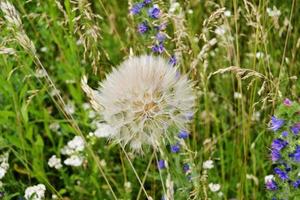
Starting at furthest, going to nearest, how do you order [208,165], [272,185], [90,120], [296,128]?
[90,120] → [208,165] → [272,185] → [296,128]

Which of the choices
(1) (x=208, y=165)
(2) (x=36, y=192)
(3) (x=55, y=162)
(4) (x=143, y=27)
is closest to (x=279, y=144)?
(1) (x=208, y=165)

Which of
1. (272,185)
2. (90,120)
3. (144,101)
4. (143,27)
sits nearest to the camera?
(144,101)

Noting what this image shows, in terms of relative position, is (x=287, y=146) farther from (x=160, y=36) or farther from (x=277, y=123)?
(x=160, y=36)

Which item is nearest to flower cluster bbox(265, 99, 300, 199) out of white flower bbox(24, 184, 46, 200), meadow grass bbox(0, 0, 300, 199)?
meadow grass bbox(0, 0, 300, 199)

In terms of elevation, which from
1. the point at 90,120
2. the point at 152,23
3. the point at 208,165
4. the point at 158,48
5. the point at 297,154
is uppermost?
the point at 152,23

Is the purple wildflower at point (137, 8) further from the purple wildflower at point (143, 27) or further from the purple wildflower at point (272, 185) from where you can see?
the purple wildflower at point (272, 185)

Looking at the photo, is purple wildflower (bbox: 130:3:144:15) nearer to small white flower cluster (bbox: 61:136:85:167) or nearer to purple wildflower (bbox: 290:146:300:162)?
small white flower cluster (bbox: 61:136:85:167)

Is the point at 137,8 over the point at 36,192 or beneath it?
over
